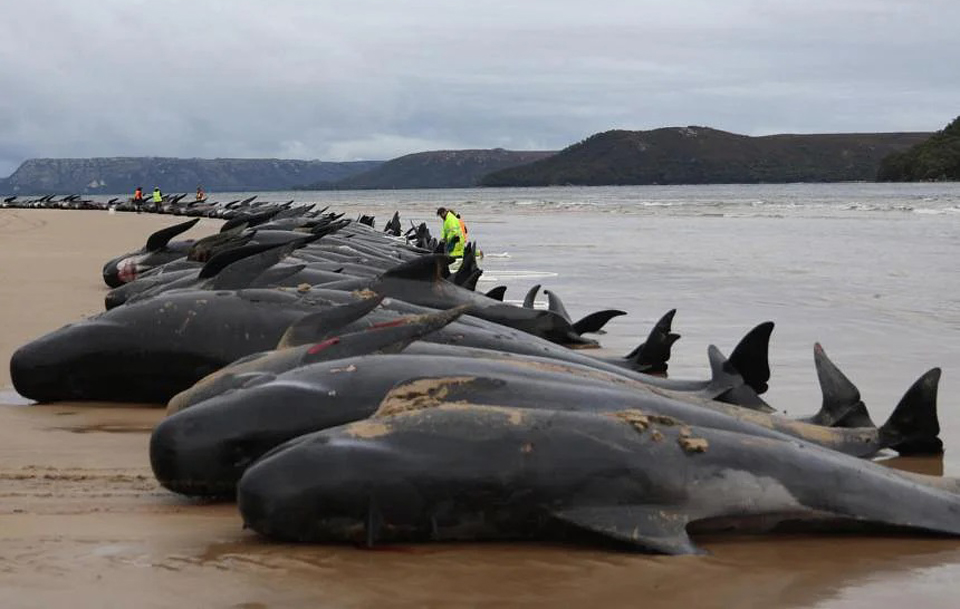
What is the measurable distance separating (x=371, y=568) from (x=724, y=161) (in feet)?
611

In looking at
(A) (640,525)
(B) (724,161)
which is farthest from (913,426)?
(B) (724,161)

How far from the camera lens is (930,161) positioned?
130750 millimetres

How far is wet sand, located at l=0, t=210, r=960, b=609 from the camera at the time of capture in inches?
160

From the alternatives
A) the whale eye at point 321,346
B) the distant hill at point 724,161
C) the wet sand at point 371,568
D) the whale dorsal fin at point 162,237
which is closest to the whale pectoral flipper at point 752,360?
the wet sand at point 371,568

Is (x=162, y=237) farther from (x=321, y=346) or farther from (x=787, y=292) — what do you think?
(x=321, y=346)

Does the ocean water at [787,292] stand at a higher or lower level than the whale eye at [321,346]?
lower

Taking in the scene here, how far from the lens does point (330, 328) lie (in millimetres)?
6195

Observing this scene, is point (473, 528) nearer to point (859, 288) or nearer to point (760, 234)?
point (859, 288)

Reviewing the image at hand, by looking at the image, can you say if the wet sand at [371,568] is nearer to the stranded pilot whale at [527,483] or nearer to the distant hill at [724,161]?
the stranded pilot whale at [527,483]

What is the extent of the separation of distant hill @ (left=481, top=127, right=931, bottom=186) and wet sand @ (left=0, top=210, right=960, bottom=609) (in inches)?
6786

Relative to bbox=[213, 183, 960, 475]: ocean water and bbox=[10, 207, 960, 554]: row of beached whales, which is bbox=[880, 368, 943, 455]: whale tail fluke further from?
bbox=[213, 183, 960, 475]: ocean water

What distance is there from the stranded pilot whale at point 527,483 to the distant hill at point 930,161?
133 meters

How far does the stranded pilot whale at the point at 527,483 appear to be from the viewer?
176 inches

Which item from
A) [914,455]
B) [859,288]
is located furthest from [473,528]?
[859,288]
